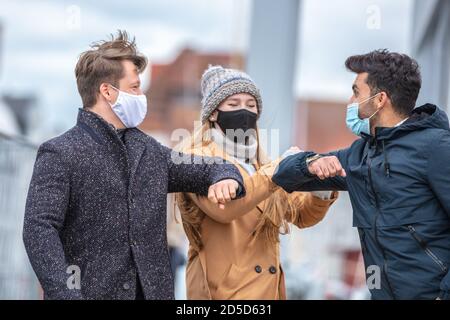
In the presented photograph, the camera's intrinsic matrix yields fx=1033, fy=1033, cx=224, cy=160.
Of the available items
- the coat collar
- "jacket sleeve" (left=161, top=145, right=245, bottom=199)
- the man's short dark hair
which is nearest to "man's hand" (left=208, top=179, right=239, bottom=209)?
"jacket sleeve" (left=161, top=145, right=245, bottom=199)

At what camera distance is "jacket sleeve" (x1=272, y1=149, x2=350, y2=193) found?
15.5 feet

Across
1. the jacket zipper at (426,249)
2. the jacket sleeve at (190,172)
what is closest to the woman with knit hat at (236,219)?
the jacket sleeve at (190,172)

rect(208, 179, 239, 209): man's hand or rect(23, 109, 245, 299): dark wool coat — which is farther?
rect(208, 179, 239, 209): man's hand

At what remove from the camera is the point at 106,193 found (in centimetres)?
449

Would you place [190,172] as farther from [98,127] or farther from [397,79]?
[397,79]

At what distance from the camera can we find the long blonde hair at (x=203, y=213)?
5.11 meters

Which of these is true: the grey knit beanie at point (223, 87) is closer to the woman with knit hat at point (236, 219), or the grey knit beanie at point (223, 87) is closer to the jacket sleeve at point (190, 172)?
the woman with knit hat at point (236, 219)

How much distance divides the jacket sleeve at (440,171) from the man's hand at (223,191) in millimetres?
861

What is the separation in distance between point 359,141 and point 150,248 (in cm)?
110

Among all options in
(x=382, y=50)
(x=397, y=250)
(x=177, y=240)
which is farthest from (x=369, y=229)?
(x=177, y=240)

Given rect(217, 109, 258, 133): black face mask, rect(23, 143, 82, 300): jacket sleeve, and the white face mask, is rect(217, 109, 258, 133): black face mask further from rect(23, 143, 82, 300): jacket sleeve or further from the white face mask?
rect(23, 143, 82, 300): jacket sleeve

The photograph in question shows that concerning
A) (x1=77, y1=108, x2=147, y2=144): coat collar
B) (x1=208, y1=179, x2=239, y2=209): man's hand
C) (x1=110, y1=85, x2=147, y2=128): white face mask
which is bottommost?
(x1=208, y1=179, x2=239, y2=209): man's hand

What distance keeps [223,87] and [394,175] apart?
3.63 feet

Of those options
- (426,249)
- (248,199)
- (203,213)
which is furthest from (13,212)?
(426,249)
